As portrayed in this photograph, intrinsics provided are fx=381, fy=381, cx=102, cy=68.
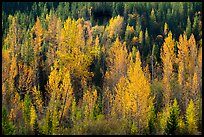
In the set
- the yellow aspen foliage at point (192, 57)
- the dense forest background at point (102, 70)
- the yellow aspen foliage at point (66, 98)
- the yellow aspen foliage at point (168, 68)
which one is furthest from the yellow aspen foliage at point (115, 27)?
the yellow aspen foliage at point (66, 98)

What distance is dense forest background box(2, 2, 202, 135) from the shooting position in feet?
107

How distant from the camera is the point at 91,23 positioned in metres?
61.8

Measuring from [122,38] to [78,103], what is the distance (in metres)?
20.8

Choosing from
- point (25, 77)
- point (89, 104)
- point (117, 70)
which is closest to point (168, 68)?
point (117, 70)

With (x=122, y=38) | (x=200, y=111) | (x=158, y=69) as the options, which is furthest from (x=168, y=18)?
(x=200, y=111)

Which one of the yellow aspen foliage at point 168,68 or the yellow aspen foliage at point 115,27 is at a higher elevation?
the yellow aspen foliage at point 115,27

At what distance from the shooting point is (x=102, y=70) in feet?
158

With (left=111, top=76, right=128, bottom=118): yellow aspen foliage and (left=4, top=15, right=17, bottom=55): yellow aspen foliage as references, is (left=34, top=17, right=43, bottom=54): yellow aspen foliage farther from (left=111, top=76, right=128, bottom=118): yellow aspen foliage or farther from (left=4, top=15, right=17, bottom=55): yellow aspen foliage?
(left=111, top=76, right=128, bottom=118): yellow aspen foliage

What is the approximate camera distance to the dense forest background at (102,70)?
107 feet

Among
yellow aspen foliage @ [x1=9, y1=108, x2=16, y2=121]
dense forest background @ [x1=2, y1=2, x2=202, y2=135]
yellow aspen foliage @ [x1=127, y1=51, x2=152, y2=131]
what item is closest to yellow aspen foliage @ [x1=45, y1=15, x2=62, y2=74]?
dense forest background @ [x1=2, y1=2, x2=202, y2=135]

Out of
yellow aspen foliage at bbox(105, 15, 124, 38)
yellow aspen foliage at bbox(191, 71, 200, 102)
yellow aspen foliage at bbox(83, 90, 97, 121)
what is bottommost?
yellow aspen foliage at bbox(83, 90, 97, 121)

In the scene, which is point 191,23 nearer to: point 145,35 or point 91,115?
point 145,35

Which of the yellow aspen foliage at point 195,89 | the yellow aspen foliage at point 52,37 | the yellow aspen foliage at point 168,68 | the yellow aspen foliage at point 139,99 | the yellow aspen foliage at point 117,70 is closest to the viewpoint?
the yellow aspen foliage at point 139,99

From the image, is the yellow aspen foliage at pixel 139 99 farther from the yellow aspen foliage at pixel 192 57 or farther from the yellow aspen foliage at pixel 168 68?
the yellow aspen foliage at pixel 192 57
